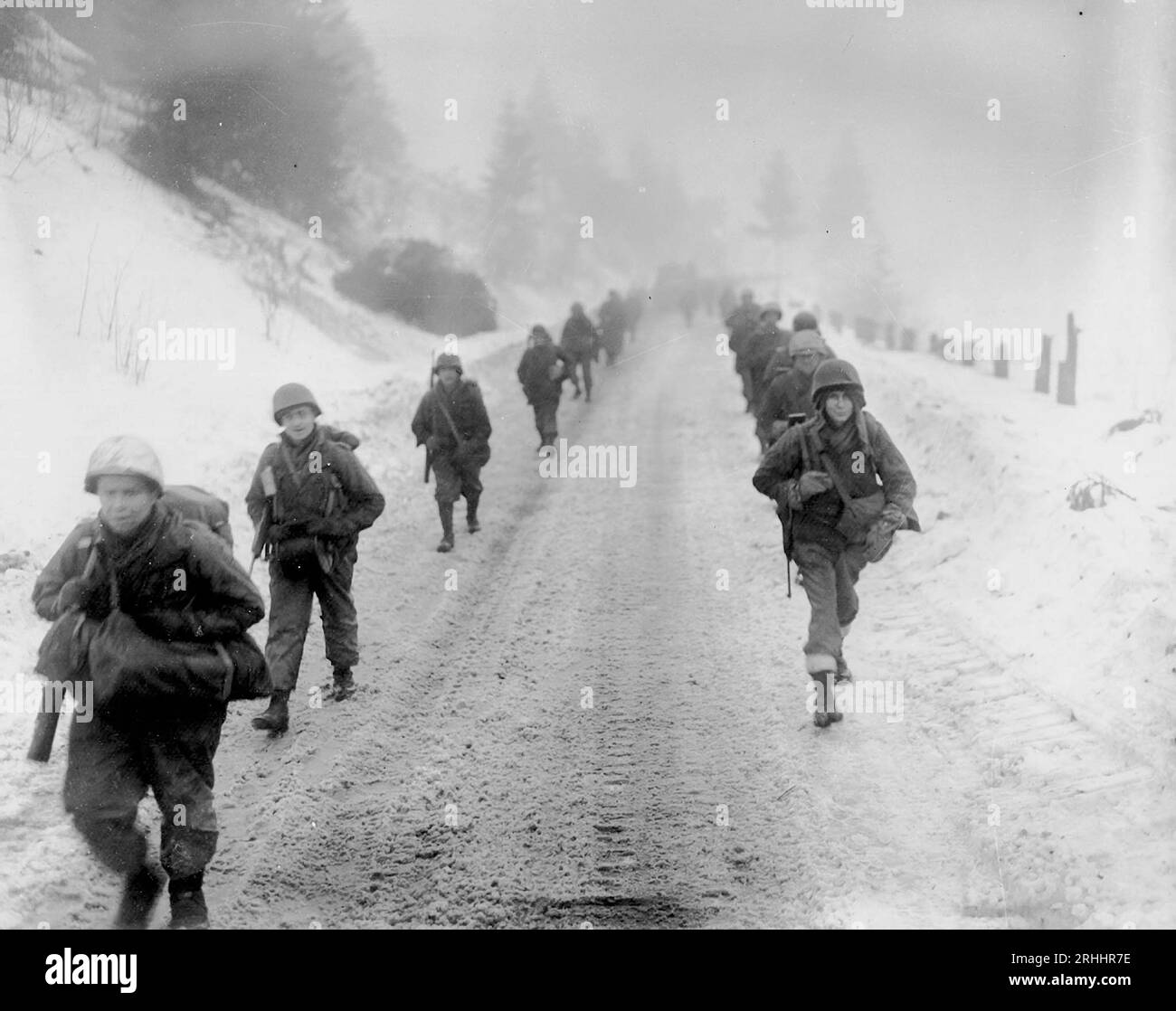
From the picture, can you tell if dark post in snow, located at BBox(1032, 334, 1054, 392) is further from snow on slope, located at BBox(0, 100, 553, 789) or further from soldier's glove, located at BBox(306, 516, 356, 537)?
soldier's glove, located at BBox(306, 516, 356, 537)

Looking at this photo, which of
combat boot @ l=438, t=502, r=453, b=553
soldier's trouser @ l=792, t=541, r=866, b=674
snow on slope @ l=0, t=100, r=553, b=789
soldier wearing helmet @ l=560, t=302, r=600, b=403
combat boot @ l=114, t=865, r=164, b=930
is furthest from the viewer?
soldier wearing helmet @ l=560, t=302, r=600, b=403

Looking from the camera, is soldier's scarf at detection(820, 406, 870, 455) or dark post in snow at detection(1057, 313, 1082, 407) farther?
dark post in snow at detection(1057, 313, 1082, 407)

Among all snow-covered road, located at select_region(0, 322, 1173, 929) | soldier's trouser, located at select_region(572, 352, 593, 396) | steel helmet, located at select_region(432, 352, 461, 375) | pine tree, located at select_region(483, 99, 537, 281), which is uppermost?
pine tree, located at select_region(483, 99, 537, 281)

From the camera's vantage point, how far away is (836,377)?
18.8ft

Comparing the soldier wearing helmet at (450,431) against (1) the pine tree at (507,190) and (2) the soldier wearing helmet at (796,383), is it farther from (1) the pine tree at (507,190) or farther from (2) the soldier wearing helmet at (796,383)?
(1) the pine tree at (507,190)

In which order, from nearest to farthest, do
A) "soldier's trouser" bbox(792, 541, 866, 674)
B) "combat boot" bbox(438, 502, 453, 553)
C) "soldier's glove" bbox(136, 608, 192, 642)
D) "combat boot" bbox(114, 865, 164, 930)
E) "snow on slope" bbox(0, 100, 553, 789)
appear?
"soldier's glove" bbox(136, 608, 192, 642) < "combat boot" bbox(114, 865, 164, 930) < "soldier's trouser" bbox(792, 541, 866, 674) < "snow on slope" bbox(0, 100, 553, 789) < "combat boot" bbox(438, 502, 453, 553)

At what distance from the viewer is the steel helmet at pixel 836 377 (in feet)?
18.7

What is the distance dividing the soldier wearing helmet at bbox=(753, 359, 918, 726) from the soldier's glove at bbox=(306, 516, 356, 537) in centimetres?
250

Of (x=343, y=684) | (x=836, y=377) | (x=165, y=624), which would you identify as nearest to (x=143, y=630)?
(x=165, y=624)

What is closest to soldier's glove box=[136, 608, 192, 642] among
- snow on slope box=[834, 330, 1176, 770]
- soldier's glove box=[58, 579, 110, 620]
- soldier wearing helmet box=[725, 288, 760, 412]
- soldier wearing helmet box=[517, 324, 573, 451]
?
soldier's glove box=[58, 579, 110, 620]

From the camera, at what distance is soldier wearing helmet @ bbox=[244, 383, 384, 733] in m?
6.01

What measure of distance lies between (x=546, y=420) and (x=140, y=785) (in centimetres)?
1110

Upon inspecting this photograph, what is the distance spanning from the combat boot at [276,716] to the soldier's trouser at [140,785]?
5.66 feet
